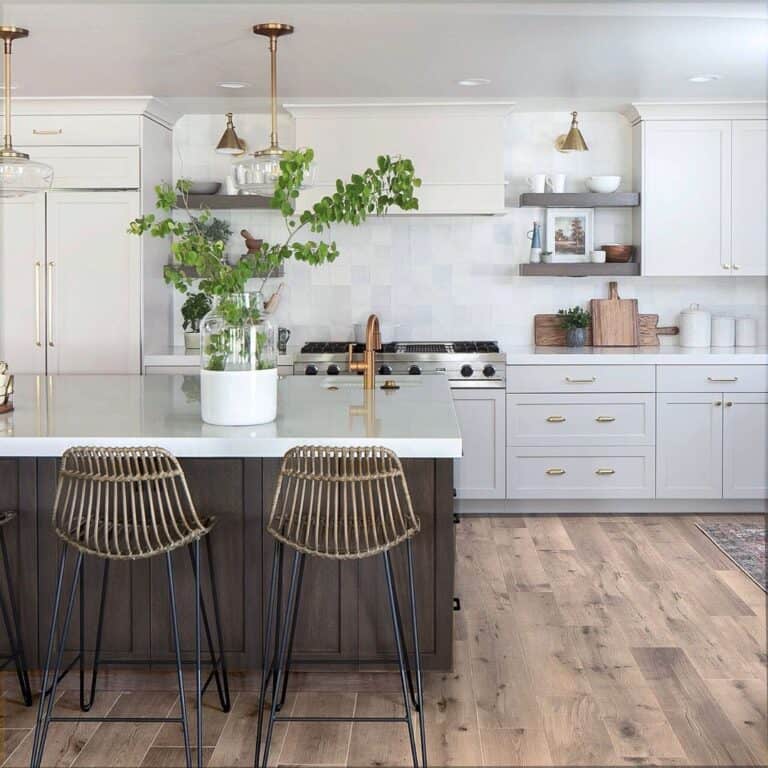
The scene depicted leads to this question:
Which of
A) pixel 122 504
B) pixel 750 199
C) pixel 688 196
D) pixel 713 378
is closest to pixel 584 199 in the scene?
pixel 688 196

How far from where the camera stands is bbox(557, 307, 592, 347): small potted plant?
20.8 feet

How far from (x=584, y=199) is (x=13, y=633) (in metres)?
4.18

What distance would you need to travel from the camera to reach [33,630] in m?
3.41

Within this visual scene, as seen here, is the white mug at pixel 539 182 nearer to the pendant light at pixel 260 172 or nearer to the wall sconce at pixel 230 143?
the wall sconce at pixel 230 143

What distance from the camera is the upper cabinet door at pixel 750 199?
607cm

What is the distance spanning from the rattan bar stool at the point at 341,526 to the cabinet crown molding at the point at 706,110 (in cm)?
376

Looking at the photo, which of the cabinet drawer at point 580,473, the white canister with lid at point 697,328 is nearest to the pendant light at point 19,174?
the cabinet drawer at point 580,473

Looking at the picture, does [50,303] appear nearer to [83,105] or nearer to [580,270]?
[83,105]

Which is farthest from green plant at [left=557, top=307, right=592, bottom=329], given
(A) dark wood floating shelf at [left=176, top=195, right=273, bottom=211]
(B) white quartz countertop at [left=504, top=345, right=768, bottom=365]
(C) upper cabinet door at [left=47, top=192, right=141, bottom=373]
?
(C) upper cabinet door at [left=47, top=192, right=141, bottom=373]

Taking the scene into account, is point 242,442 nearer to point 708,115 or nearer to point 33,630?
point 33,630

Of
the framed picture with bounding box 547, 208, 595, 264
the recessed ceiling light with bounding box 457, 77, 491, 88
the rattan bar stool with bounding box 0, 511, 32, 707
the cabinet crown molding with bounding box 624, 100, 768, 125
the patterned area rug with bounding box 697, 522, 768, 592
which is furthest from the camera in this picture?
the framed picture with bounding box 547, 208, 595, 264

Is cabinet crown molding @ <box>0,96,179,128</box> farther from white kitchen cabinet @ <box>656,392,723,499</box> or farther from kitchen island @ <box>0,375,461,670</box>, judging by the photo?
white kitchen cabinet @ <box>656,392,723,499</box>

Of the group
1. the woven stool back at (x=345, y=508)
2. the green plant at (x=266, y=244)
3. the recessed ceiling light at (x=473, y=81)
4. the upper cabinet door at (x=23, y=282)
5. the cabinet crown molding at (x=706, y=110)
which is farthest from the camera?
the cabinet crown molding at (x=706, y=110)

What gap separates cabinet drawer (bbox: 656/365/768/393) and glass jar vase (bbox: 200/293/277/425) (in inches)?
126
